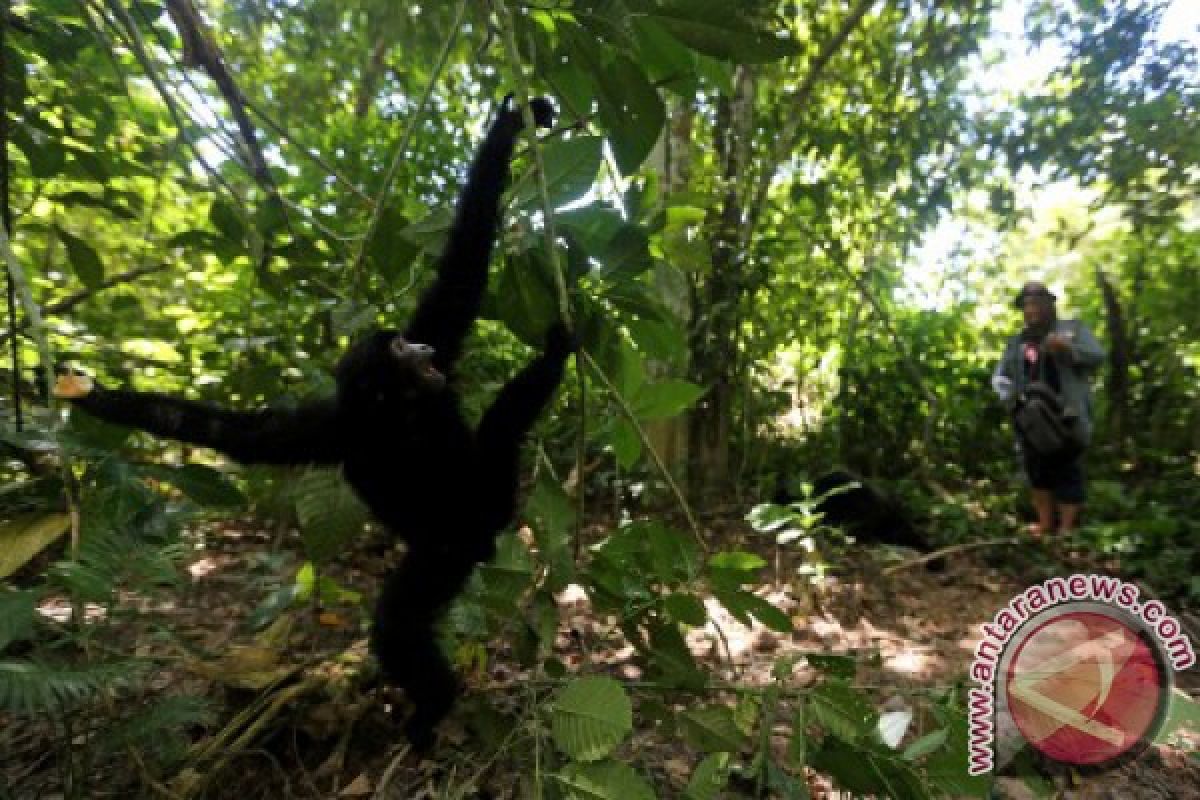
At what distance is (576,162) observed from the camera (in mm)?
2102

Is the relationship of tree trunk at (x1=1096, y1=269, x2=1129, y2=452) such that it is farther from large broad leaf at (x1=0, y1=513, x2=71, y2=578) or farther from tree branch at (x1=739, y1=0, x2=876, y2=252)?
large broad leaf at (x1=0, y1=513, x2=71, y2=578)

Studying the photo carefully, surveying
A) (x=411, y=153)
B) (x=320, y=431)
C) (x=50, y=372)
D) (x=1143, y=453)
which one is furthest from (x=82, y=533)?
(x=1143, y=453)

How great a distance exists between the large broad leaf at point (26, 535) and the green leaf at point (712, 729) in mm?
2056

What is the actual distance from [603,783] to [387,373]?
1.56 m

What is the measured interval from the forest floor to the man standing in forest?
48.8 inches

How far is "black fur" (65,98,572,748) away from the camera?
2.38 m

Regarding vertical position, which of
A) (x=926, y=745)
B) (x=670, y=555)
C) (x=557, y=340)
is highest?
(x=557, y=340)

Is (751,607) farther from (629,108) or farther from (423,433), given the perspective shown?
(629,108)

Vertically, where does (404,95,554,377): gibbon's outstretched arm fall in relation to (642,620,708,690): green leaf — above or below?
above

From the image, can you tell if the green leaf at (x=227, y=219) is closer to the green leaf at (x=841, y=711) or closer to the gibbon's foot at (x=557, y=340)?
the gibbon's foot at (x=557, y=340)

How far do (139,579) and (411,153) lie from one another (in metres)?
4.26

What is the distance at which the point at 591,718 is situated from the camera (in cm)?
160

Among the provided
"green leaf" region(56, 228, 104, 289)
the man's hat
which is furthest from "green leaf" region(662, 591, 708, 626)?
the man's hat

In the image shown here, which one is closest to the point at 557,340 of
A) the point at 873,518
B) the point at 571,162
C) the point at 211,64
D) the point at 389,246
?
the point at 571,162
